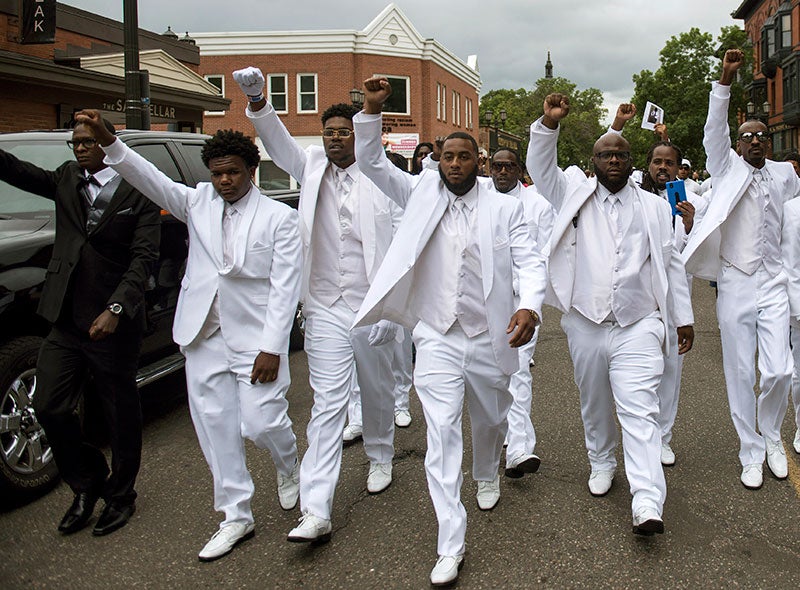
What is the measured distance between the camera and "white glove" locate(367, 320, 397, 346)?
4.86 metres

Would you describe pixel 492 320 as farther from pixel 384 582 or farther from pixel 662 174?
pixel 662 174

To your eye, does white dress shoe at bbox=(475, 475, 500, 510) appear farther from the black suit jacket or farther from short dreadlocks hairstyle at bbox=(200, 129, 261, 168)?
short dreadlocks hairstyle at bbox=(200, 129, 261, 168)

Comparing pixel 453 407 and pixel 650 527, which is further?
pixel 453 407

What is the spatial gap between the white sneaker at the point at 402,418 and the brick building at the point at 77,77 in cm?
946

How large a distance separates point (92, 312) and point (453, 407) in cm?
197

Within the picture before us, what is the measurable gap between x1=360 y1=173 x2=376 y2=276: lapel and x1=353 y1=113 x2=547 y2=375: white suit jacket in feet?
1.66

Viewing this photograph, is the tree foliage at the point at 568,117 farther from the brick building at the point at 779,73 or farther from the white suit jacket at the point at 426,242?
the white suit jacket at the point at 426,242

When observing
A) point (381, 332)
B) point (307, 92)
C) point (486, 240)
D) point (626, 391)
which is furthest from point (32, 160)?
point (307, 92)

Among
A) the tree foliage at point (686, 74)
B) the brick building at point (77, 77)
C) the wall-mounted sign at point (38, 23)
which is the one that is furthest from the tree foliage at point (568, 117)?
the wall-mounted sign at point (38, 23)

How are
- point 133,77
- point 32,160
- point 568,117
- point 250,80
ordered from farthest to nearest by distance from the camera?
1. point 568,117
2. point 133,77
3. point 32,160
4. point 250,80

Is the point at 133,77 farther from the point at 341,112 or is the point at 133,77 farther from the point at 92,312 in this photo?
the point at 92,312

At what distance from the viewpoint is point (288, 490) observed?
4.84 metres

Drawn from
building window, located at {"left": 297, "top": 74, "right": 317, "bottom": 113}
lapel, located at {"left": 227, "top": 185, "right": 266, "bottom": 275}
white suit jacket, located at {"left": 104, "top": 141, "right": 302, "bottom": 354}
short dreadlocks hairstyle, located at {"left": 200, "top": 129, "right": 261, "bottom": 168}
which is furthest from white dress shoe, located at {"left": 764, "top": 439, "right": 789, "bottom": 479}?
building window, located at {"left": 297, "top": 74, "right": 317, "bottom": 113}

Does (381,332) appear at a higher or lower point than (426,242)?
lower
